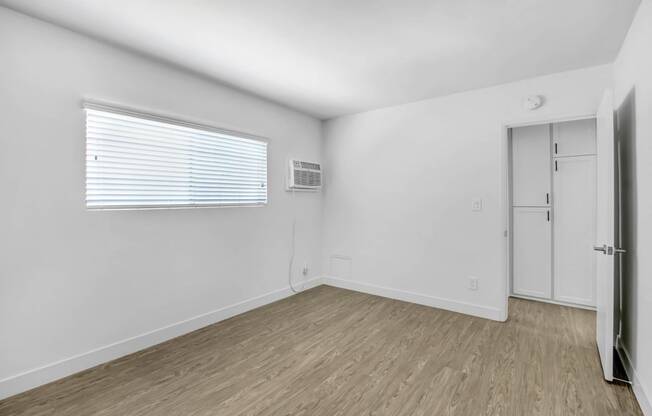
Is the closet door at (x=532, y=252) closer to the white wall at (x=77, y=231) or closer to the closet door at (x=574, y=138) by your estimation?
the closet door at (x=574, y=138)

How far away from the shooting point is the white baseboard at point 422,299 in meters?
3.22

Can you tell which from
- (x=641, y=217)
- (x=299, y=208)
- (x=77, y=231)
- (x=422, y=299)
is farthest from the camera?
(x=299, y=208)

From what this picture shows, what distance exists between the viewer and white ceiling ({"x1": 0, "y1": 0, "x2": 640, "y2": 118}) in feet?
6.31

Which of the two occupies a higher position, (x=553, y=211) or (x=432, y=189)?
(x=432, y=189)

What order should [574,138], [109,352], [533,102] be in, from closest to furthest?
[109,352] → [533,102] → [574,138]

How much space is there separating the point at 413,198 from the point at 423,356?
1.83m

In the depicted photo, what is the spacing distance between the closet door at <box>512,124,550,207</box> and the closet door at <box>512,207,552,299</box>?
0.47 feet

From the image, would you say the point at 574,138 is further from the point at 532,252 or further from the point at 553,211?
the point at 532,252

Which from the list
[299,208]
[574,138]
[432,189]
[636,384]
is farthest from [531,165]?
[299,208]

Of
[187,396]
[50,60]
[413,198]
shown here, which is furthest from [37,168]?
[413,198]

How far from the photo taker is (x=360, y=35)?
7.40ft

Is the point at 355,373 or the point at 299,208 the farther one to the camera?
the point at 299,208

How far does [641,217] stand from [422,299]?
86.5 inches

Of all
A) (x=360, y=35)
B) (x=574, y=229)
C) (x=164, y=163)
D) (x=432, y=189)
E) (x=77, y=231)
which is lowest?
(x=574, y=229)
